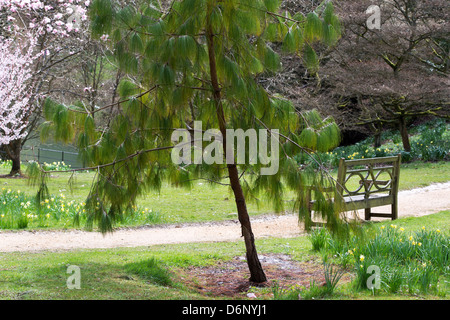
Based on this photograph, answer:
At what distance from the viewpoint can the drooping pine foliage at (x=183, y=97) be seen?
4031mm

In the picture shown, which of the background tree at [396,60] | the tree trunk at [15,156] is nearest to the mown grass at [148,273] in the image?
the background tree at [396,60]

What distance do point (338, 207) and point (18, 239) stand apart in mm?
4854

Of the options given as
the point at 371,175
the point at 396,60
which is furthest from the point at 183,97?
the point at 396,60

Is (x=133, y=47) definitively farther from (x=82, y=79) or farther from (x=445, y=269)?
(x=82, y=79)

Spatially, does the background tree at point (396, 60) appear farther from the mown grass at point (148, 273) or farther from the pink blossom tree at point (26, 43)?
the mown grass at point (148, 273)

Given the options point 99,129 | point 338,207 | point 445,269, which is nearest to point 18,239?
point 99,129

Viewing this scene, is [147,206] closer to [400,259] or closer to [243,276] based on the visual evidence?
[243,276]

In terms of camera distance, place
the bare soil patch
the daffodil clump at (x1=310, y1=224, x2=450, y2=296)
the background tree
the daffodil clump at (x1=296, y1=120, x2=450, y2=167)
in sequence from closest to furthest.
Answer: the daffodil clump at (x1=310, y1=224, x2=450, y2=296) → the bare soil patch → the background tree → the daffodil clump at (x1=296, y1=120, x2=450, y2=167)

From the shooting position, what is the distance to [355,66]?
47.7 feet

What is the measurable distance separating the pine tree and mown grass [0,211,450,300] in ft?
1.81

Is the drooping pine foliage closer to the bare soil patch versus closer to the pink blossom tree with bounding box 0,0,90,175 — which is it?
the bare soil patch

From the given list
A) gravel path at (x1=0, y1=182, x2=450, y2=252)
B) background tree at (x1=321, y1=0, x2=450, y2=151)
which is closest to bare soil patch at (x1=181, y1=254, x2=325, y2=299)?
gravel path at (x1=0, y1=182, x2=450, y2=252)

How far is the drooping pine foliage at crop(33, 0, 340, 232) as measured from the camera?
4031mm

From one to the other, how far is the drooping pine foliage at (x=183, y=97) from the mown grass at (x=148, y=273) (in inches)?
22.6
